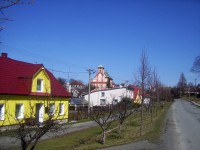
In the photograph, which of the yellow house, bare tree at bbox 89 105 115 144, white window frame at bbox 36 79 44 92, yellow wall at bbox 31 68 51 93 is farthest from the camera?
white window frame at bbox 36 79 44 92

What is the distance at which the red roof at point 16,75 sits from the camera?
1046 inches

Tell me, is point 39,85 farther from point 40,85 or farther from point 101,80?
point 101,80

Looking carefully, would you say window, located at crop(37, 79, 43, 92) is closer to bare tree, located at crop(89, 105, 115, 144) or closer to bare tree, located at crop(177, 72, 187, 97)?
bare tree, located at crop(89, 105, 115, 144)

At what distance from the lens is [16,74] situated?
29.3 meters

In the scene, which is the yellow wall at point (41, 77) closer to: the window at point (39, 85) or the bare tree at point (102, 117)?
the window at point (39, 85)

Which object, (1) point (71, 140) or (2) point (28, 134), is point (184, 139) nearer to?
(1) point (71, 140)

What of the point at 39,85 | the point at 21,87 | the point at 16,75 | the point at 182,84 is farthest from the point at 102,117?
the point at 182,84

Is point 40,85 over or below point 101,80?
below

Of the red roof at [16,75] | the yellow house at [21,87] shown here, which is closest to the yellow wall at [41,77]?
the yellow house at [21,87]

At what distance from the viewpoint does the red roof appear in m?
26.6

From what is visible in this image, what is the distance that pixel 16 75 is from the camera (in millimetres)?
29141

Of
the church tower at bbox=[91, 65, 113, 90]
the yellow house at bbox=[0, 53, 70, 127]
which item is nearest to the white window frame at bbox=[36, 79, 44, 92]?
the yellow house at bbox=[0, 53, 70, 127]

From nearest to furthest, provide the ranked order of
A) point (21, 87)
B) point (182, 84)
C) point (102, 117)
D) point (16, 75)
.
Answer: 1. point (102, 117)
2. point (21, 87)
3. point (16, 75)
4. point (182, 84)

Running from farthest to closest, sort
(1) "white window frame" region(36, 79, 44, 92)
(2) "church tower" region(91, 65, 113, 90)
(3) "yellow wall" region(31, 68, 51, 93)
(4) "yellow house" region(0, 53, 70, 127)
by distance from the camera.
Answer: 1. (2) "church tower" region(91, 65, 113, 90)
2. (1) "white window frame" region(36, 79, 44, 92)
3. (3) "yellow wall" region(31, 68, 51, 93)
4. (4) "yellow house" region(0, 53, 70, 127)
